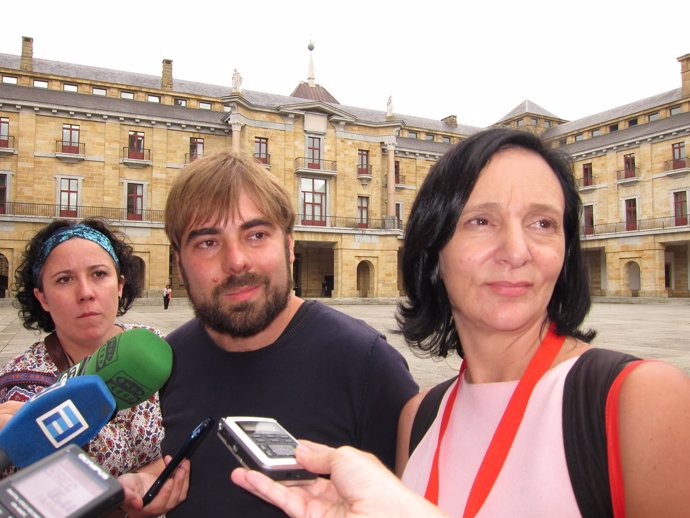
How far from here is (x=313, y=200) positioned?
122ft

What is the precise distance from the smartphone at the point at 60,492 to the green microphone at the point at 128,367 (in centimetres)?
65

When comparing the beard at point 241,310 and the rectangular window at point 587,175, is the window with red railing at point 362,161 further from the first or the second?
Result: the beard at point 241,310

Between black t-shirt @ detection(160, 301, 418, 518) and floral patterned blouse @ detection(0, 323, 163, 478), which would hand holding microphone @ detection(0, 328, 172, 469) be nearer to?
black t-shirt @ detection(160, 301, 418, 518)

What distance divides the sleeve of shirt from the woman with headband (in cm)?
122

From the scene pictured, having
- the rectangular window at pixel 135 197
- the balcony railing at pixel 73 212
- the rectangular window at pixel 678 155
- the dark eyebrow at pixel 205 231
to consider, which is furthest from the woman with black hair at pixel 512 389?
the rectangular window at pixel 678 155

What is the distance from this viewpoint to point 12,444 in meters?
1.25

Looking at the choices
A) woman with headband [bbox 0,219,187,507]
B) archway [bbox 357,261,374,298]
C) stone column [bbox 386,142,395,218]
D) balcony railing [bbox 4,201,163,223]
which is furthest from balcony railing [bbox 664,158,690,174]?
woman with headband [bbox 0,219,187,507]

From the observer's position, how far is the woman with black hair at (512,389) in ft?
3.71

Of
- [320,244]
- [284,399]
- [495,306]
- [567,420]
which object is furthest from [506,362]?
[320,244]

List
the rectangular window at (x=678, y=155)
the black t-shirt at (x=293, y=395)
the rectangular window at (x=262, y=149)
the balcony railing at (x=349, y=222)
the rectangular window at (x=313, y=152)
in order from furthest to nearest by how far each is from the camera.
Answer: the rectangular window at (x=313, y=152) < the balcony railing at (x=349, y=222) < the rectangular window at (x=678, y=155) < the rectangular window at (x=262, y=149) < the black t-shirt at (x=293, y=395)

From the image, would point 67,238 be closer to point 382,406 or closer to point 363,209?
point 382,406

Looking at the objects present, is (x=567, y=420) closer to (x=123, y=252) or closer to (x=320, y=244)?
(x=123, y=252)

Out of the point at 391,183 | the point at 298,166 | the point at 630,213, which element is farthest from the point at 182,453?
the point at 630,213

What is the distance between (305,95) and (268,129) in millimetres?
14282
